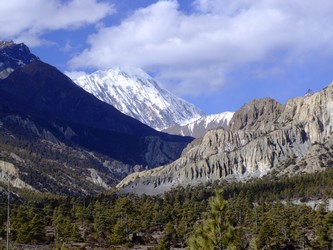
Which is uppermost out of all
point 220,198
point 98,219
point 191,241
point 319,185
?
point 319,185

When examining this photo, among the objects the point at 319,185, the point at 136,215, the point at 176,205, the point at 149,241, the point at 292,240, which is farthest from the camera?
the point at 319,185

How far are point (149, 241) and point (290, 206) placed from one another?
43.9 metres

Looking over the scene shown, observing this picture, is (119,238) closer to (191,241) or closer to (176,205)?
(176,205)

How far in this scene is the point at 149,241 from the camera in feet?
449

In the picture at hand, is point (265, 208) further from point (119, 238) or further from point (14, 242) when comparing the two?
point (14, 242)

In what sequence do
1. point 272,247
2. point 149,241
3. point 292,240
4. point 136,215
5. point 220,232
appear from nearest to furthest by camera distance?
point 220,232, point 272,247, point 292,240, point 149,241, point 136,215

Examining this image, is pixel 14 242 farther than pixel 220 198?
Yes

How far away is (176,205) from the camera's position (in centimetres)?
17750

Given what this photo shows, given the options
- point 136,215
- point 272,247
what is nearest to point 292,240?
point 272,247

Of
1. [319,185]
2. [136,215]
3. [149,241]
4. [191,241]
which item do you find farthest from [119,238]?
[319,185]

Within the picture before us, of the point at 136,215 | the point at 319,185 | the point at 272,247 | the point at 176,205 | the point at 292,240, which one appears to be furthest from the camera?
the point at 319,185

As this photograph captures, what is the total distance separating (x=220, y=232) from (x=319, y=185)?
14875 centimetres

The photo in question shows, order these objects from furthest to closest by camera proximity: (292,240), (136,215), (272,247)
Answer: (136,215)
(292,240)
(272,247)

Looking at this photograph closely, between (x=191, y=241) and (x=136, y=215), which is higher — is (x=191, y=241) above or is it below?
below
